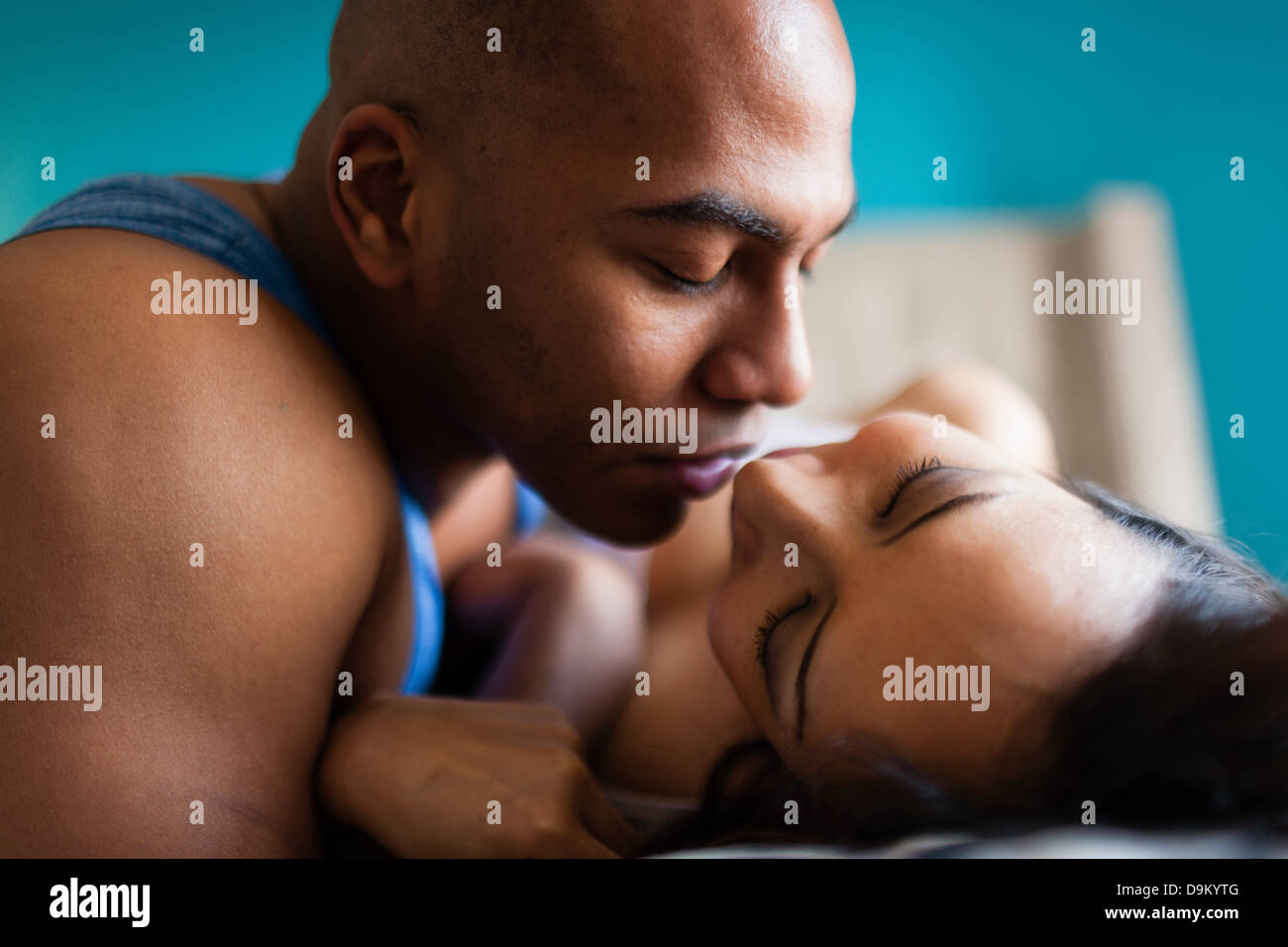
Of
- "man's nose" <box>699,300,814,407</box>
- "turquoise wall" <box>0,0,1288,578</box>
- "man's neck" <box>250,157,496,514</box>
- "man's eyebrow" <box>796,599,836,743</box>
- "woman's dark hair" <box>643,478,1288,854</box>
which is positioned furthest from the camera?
"turquoise wall" <box>0,0,1288,578</box>

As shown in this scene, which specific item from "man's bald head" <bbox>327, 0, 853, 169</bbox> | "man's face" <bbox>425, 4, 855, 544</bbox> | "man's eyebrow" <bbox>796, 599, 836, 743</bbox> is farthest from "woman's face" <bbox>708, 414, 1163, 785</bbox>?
"man's bald head" <bbox>327, 0, 853, 169</bbox>

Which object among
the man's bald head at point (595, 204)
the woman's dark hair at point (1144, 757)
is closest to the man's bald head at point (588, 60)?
the man's bald head at point (595, 204)

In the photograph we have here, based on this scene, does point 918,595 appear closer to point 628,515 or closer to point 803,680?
point 803,680

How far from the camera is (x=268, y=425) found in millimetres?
717

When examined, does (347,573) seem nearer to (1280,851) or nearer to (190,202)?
(190,202)

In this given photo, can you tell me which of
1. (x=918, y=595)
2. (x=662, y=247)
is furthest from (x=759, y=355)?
(x=918, y=595)

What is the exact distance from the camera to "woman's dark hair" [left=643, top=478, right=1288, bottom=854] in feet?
1.88

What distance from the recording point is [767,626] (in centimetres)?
74

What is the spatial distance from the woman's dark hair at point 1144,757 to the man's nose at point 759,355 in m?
0.30

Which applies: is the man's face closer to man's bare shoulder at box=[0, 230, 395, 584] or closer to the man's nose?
the man's nose

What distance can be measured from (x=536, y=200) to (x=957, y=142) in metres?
1.29

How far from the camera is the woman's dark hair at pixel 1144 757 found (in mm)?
574

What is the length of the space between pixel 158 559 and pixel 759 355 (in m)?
0.47

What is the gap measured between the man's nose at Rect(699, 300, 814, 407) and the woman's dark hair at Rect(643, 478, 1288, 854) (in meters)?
0.30
